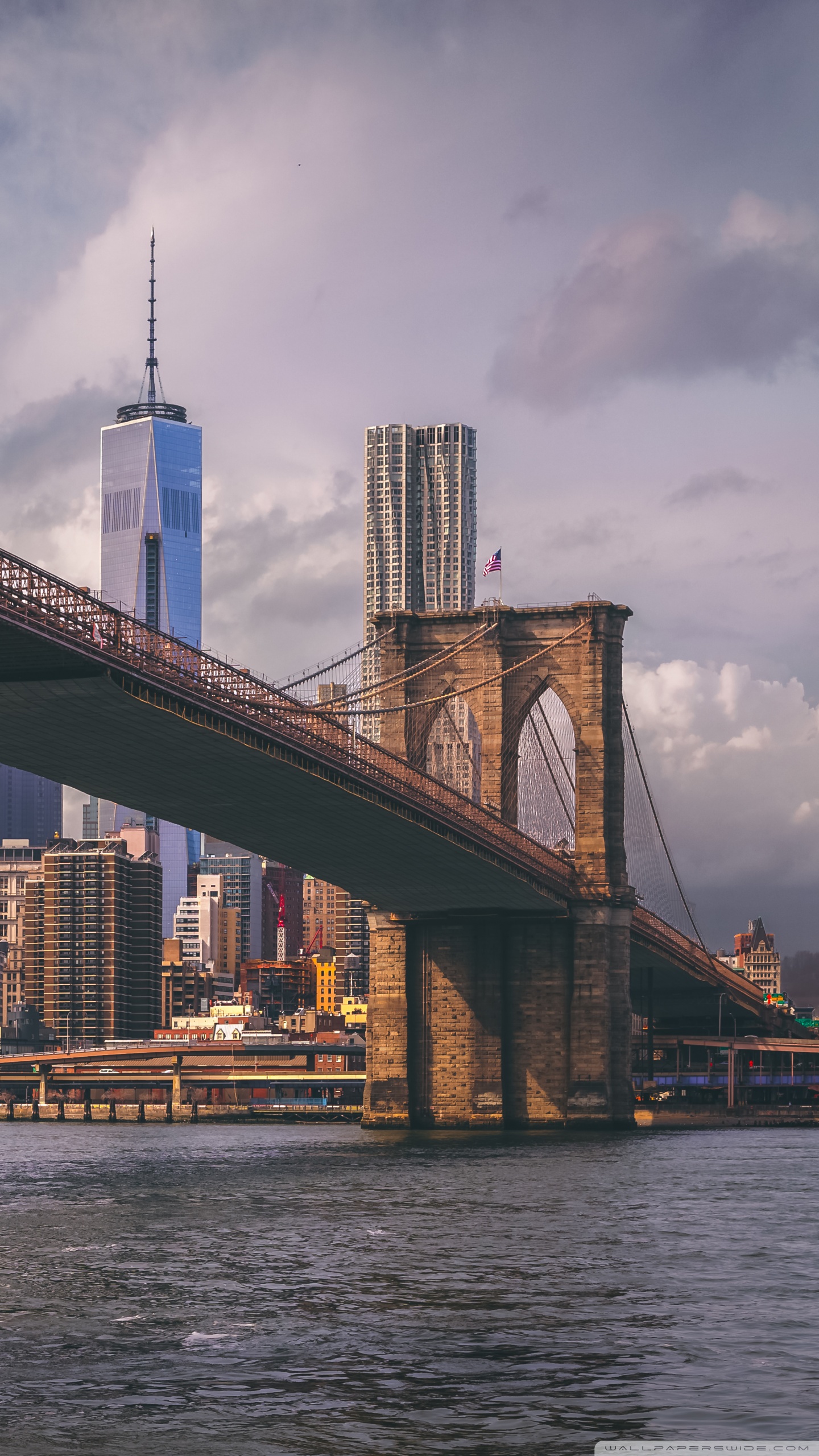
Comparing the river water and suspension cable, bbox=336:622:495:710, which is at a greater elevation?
suspension cable, bbox=336:622:495:710

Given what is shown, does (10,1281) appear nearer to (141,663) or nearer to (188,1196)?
(188,1196)

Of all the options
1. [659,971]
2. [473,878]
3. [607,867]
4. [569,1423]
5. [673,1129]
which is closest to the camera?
[569,1423]

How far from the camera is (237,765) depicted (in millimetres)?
62281

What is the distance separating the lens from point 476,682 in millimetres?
94000

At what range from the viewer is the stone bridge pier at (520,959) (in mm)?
90250

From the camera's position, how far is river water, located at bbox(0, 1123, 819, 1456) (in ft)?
67.9

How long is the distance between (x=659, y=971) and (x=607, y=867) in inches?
1486

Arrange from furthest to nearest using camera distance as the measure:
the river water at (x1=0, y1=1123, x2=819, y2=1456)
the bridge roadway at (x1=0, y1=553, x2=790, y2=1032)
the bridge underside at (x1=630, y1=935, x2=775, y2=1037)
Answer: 1. the bridge underside at (x1=630, y1=935, x2=775, y2=1037)
2. the bridge roadway at (x1=0, y1=553, x2=790, y2=1032)
3. the river water at (x1=0, y1=1123, x2=819, y2=1456)

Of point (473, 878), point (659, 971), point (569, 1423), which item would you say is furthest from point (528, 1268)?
point (659, 971)

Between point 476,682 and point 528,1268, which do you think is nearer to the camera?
point 528,1268
